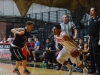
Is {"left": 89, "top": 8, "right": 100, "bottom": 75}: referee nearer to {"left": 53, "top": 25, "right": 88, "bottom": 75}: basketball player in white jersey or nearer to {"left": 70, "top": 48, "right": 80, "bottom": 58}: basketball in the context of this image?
{"left": 53, "top": 25, "right": 88, "bottom": 75}: basketball player in white jersey

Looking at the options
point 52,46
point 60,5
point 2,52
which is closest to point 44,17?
point 60,5

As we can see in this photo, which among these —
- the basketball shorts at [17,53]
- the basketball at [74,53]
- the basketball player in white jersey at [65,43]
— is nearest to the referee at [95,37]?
the basketball player in white jersey at [65,43]

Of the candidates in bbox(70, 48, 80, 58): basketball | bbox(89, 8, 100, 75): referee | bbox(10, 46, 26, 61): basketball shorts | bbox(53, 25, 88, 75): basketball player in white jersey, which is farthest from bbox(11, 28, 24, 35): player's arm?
bbox(89, 8, 100, 75): referee

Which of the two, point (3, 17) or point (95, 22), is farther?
point (3, 17)

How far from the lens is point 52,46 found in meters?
15.9

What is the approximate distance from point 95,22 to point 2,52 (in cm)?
1142

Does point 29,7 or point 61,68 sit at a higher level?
point 29,7

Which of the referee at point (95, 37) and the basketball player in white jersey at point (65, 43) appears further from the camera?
the referee at point (95, 37)

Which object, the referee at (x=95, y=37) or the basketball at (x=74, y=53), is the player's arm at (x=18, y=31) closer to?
the basketball at (x=74, y=53)

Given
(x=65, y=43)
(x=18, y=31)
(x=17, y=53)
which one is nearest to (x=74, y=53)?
(x=65, y=43)

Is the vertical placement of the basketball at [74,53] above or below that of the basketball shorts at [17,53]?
above

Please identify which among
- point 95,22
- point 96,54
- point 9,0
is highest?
point 9,0

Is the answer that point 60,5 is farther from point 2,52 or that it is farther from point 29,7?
point 2,52

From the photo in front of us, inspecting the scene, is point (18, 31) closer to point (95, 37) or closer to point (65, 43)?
point (65, 43)
